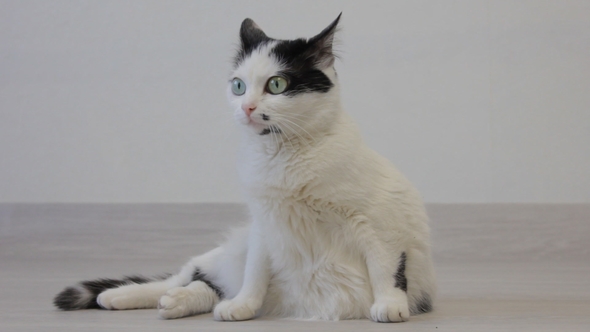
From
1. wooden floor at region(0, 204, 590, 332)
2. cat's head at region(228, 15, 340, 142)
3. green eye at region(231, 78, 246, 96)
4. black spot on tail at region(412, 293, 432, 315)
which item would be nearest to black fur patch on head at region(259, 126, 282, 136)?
cat's head at region(228, 15, 340, 142)

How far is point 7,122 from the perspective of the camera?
3.20 meters

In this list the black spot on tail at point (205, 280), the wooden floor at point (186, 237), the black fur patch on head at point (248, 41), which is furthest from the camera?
the wooden floor at point (186, 237)

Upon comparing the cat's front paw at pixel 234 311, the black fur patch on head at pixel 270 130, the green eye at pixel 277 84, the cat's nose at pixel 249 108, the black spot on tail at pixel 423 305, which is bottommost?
the cat's front paw at pixel 234 311

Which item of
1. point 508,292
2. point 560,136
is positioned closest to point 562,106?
point 560,136

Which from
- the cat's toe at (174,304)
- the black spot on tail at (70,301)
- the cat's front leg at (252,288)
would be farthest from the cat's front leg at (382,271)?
the black spot on tail at (70,301)

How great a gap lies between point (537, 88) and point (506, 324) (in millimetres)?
1773

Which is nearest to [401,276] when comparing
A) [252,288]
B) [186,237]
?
[252,288]

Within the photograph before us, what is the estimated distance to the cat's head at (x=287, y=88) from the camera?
1.52 m

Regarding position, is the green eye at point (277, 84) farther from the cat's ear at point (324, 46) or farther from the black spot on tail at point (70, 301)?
the black spot on tail at point (70, 301)

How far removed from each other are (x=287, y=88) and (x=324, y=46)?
0.14m

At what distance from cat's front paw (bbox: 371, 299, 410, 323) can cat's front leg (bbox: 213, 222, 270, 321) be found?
27 centimetres

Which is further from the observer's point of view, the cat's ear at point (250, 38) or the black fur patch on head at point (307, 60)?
the cat's ear at point (250, 38)

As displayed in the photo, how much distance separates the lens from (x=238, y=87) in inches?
62.8

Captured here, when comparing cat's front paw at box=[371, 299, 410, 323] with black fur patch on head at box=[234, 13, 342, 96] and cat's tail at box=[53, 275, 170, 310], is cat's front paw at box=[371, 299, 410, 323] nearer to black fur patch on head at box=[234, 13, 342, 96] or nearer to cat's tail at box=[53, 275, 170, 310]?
black fur patch on head at box=[234, 13, 342, 96]
